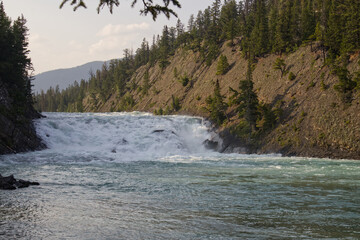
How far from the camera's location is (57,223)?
10367 mm

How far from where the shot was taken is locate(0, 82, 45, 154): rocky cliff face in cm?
3397

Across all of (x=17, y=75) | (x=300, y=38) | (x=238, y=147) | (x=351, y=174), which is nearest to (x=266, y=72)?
(x=300, y=38)

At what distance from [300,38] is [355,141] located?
27160mm

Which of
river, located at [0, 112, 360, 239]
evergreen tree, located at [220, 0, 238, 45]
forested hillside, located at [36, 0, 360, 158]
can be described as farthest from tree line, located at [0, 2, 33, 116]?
evergreen tree, located at [220, 0, 238, 45]

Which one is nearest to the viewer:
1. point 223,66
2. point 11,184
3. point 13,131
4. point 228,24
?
point 11,184

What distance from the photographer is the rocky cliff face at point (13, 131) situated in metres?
A: 34.0

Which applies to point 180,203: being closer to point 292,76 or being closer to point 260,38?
point 292,76

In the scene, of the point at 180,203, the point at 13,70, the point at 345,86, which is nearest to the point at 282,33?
the point at 345,86

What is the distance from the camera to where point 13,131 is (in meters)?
35.8

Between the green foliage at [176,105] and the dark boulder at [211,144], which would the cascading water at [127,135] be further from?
the green foliage at [176,105]

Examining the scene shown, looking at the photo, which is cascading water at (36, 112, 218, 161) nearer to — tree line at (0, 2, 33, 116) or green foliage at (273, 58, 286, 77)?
tree line at (0, 2, 33, 116)

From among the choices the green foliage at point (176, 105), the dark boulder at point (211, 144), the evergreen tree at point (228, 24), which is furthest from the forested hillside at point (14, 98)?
the evergreen tree at point (228, 24)

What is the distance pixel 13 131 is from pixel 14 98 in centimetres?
713

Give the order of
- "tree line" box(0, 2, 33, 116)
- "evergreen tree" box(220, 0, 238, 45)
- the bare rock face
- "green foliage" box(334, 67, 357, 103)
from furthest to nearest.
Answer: "evergreen tree" box(220, 0, 238, 45) → "tree line" box(0, 2, 33, 116) → "green foliage" box(334, 67, 357, 103) → the bare rock face
